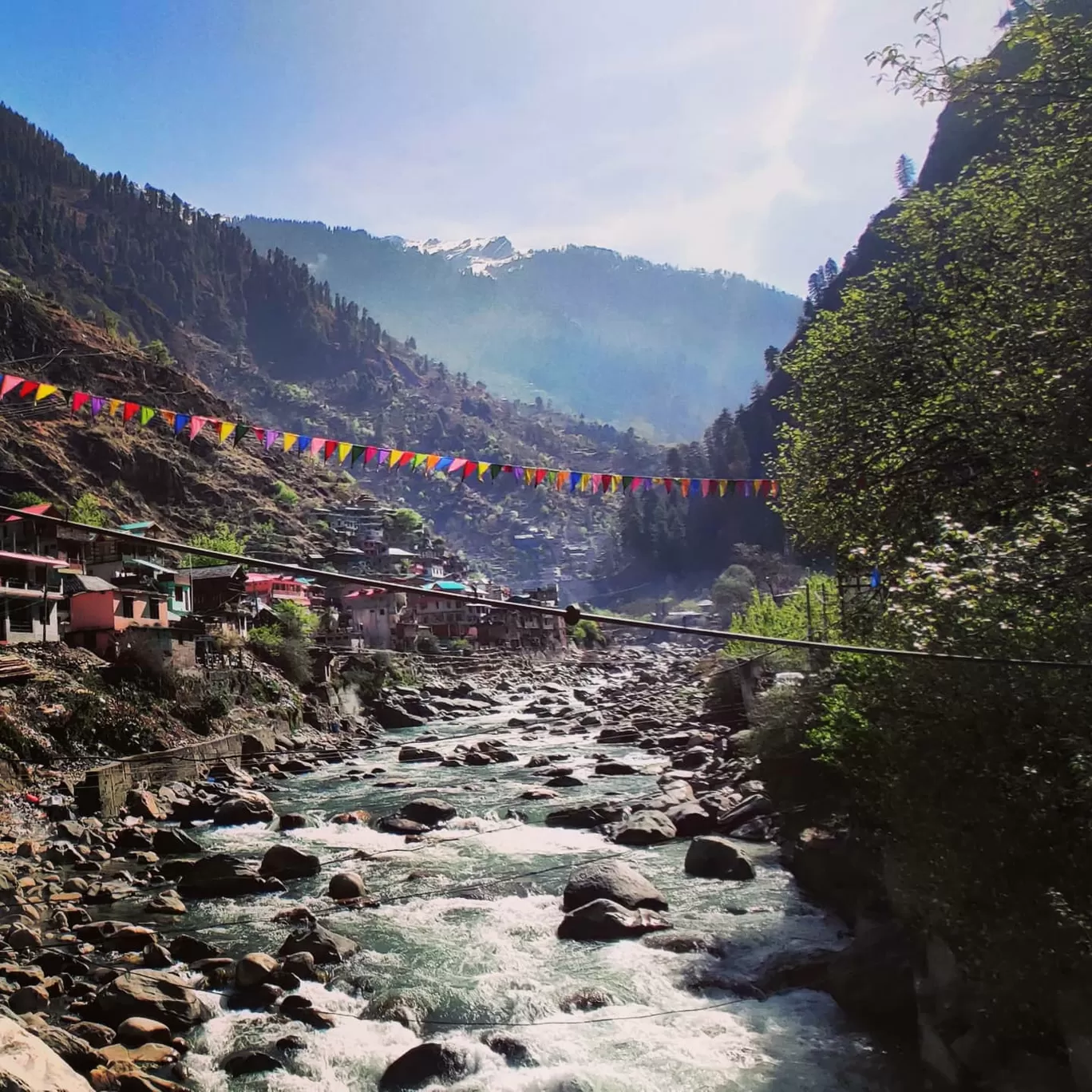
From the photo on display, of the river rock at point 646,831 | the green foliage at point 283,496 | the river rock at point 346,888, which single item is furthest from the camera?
the green foliage at point 283,496

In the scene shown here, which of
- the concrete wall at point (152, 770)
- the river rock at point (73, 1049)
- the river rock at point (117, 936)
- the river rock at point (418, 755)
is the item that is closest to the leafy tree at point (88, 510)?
the concrete wall at point (152, 770)

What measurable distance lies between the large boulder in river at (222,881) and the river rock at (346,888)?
1042 millimetres

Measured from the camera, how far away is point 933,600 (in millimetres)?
7062

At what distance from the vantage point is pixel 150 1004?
9.85m

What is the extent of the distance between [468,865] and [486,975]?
18.1ft

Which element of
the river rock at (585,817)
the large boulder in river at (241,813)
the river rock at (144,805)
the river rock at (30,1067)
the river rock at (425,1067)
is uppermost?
the river rock at (30,1067)

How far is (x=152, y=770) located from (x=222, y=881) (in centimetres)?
1011

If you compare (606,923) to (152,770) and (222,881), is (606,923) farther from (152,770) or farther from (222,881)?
(152,770)

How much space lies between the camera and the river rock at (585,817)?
64.7ft

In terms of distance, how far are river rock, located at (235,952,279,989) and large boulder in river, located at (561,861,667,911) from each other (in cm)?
487

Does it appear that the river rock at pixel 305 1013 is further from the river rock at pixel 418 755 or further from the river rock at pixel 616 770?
the river rock at pixel 418 755

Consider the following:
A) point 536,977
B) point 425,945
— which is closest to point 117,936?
point 425,945

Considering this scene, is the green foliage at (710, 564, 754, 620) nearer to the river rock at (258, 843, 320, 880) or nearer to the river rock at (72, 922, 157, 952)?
the river rock at (258, 843, 320, 880)

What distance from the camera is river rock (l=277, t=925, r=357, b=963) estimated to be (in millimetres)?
11820
